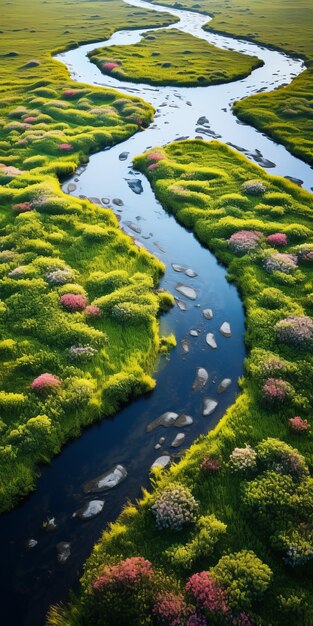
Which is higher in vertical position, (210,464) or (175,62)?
(175,62)

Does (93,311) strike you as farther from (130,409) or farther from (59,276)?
(130,409)

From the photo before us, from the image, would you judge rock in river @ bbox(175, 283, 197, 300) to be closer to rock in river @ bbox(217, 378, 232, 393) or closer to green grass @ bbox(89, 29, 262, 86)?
rock in river @ bbox(217, 378, 232, 393)

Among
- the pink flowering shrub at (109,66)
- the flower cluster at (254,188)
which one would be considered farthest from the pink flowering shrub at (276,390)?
the pink flowering shrub at (109,66)

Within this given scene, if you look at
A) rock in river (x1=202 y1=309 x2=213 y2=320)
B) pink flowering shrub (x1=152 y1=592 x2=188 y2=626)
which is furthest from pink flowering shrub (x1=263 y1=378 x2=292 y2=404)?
pink flowering shrub (x1=152 y1=592 x2=188 y2=626)

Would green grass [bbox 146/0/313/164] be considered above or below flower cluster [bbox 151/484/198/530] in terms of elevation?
above

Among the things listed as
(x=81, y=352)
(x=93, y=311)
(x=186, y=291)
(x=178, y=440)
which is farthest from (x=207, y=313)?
(x=178, y=440)
